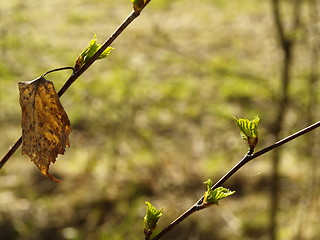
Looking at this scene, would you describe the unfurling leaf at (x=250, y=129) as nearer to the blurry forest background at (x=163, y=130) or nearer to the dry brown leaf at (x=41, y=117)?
the dry brown leaf at (x=41, y=117)

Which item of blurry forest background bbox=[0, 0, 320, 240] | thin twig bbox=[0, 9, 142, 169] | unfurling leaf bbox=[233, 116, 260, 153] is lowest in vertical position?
unfurling leaf bbox=[233, 116, 260, 153]

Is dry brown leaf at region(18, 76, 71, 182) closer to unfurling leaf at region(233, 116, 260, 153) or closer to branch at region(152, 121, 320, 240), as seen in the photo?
branch at region(152, 121, 320, 240)

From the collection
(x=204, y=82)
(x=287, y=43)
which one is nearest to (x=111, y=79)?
(x=204, y=82)

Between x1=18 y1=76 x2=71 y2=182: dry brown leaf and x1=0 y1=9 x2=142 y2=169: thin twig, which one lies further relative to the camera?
x1=18 y1=76 x2=71 y2=182: dry brown leaf

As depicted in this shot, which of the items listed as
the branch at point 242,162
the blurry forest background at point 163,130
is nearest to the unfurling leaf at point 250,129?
the branch at point 242,162

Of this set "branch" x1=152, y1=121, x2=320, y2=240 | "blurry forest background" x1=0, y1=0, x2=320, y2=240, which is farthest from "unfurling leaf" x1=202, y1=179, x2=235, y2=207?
"blurry forest background" x1=0, y1=0, x2=320, y2=240

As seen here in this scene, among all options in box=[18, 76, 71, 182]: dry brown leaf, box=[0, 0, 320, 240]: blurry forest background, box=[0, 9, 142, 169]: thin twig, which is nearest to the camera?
box=[0, 9, 142, 169]: thin twig
